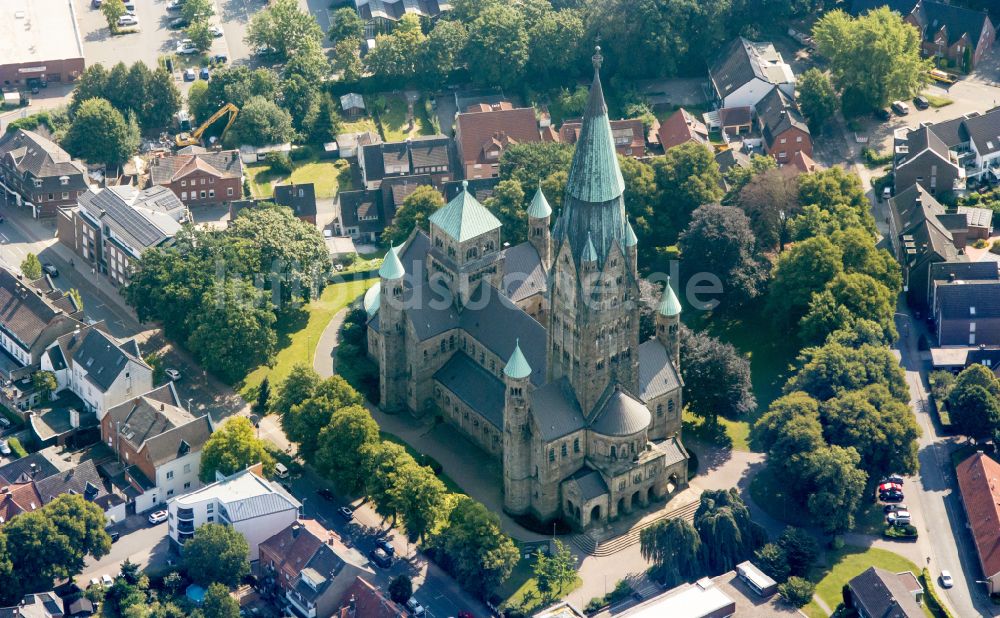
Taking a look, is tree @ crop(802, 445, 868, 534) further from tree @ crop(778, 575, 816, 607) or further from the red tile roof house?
the red tile roof house

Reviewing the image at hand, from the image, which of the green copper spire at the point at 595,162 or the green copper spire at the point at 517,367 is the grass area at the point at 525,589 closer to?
the green copper spire at the point at 517,367

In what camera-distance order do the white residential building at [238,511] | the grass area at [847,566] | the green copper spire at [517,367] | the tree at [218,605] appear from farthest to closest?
the white residential building at [238,511] → the green copper spire at [517,367] → the grass area at [847,566] → the tree at [218,605]

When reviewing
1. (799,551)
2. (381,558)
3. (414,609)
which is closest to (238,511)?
(381,558)

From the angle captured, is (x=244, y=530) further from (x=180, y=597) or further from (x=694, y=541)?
(x=694, y=541)

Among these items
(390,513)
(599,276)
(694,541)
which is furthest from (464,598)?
(599,276)

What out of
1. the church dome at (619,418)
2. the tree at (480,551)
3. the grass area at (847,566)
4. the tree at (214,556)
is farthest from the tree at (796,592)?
the tree at (214,556)

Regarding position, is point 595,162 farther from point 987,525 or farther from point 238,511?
point 987,525

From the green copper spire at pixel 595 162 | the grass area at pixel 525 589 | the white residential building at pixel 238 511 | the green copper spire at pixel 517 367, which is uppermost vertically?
the green copper spire at pixel 595 162
